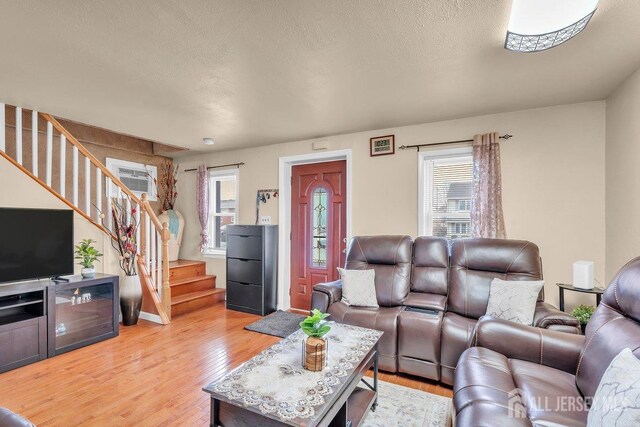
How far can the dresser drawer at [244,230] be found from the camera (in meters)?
4.16

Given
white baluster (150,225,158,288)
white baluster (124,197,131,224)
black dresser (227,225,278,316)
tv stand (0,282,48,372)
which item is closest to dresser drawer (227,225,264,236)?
black dresser (227,225,278,316)

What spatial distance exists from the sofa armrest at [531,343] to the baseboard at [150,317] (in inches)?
138

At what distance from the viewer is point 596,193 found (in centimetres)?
284

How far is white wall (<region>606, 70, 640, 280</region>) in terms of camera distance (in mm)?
2262

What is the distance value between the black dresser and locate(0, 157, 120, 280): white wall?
154cm

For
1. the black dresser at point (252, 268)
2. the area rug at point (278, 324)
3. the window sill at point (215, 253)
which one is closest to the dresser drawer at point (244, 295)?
the black dresser at point (252, 268)

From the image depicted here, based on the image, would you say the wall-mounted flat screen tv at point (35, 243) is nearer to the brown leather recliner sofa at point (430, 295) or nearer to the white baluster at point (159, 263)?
the white baluster at point (159, 263)

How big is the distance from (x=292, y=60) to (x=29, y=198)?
303 centimetres

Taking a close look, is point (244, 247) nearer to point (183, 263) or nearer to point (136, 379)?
point (183, 263)

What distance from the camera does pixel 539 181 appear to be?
304 centimetres

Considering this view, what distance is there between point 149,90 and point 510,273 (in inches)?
135

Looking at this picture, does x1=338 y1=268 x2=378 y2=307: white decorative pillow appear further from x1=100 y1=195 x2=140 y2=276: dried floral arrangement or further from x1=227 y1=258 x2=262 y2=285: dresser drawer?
x1=100 y1=195 x2=140 y2=276: dried floral arrangement

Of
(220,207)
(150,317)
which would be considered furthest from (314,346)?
(220,207)

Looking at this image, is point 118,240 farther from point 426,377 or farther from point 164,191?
point 426,377
